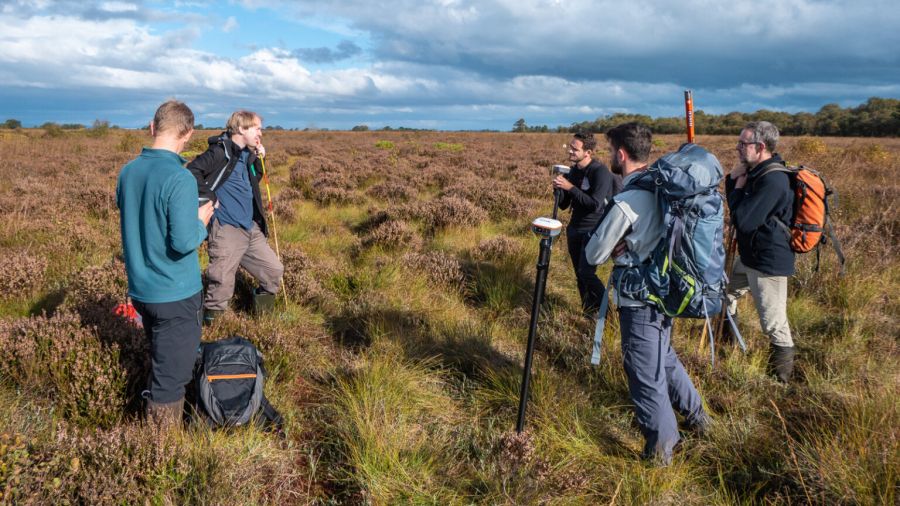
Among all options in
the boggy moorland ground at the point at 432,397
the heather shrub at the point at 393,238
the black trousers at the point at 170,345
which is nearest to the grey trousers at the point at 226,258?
the boggy moorland ground at the point at 432,397

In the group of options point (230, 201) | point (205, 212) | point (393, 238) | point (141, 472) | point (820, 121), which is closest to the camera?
point (141, 472)

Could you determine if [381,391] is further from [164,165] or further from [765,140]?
[765,140]

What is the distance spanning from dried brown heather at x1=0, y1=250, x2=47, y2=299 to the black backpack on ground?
3149 millimetres

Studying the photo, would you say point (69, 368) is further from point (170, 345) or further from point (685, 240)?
point (685, 240)

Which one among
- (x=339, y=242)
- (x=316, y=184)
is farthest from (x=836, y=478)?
(x=316, y=184)

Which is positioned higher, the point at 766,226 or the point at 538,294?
the point at 766,226

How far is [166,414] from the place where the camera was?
2.72 meters

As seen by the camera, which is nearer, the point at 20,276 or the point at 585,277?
the point at 585,277

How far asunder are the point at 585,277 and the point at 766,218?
1589mm

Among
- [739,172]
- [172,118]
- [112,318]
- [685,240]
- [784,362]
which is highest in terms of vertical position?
[172,118]

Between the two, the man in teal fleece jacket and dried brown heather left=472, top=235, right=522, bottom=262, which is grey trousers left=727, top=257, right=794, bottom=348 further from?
the man in teal fleece jacket

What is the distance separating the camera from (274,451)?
2.87 meters

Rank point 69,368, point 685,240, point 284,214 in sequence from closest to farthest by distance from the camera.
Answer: point 685,240
point 69,368
point 284,214

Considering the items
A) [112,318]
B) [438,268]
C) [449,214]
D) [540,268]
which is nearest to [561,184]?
[438,268]
